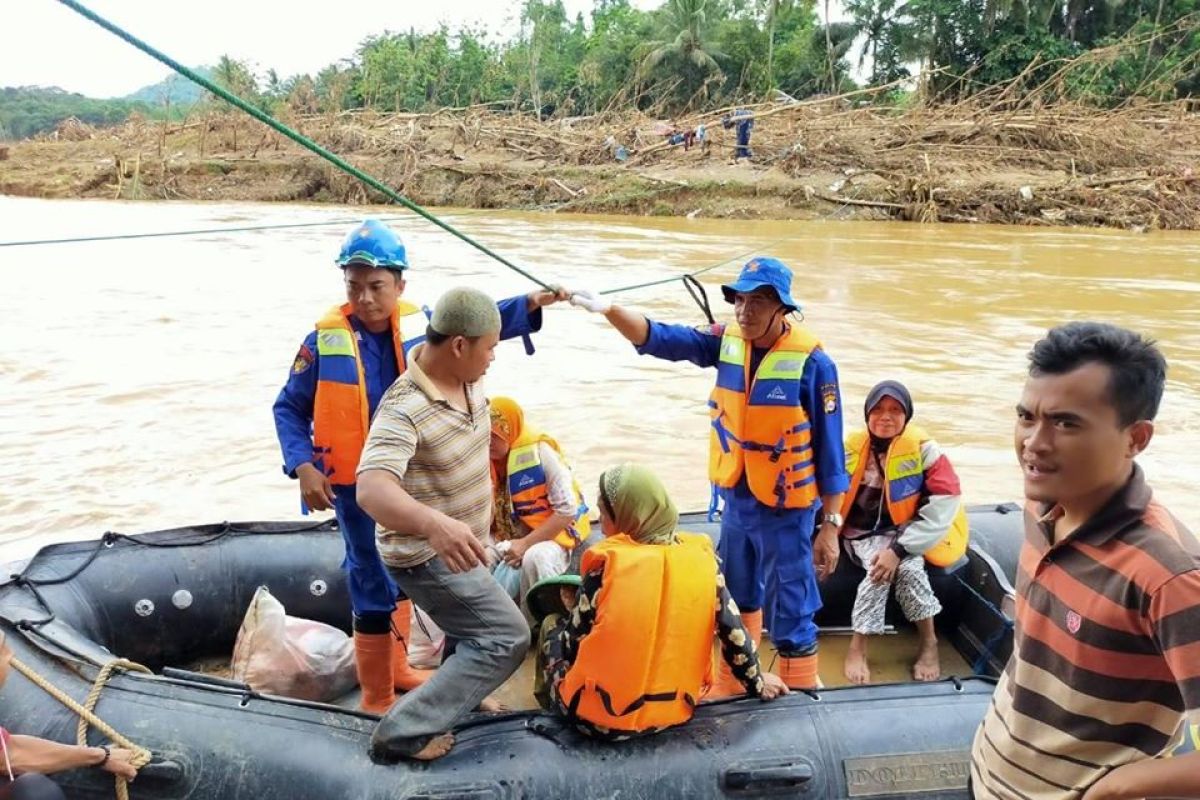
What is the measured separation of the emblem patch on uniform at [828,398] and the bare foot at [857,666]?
100 centimetres

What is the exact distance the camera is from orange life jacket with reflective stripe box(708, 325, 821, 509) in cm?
277

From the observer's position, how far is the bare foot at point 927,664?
3.26 meters

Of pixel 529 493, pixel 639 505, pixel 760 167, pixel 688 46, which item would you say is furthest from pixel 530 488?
pixel 688 46

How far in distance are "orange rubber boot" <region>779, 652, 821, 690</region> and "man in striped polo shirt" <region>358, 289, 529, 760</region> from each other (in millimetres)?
1005

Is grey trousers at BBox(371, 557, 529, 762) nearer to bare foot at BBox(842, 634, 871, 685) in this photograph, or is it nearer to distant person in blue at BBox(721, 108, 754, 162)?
bare foot at BBox(842, 634, 871, 685)

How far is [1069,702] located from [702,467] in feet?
16.1

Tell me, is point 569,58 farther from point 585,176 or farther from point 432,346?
point 432,346

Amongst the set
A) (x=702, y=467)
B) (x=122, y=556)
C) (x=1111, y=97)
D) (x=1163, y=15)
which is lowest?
(x=702, y=467)

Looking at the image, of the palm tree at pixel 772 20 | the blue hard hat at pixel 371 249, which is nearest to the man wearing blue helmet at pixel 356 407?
the blue hard hat at pixel 371 249

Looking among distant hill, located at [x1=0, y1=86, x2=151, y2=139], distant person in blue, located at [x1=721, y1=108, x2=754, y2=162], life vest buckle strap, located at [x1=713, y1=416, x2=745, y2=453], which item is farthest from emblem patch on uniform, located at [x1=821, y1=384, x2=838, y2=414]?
distant hill, located at [x1=0, y1=86, x2=151, y2=139]

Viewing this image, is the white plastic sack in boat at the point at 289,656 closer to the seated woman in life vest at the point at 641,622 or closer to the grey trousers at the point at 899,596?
the seated woman in life vest at the point at 641,622

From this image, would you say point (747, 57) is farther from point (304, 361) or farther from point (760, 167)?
point (304, 361)

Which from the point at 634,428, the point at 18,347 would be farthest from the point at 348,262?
the point at 18,347

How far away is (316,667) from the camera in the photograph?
9.70ft
